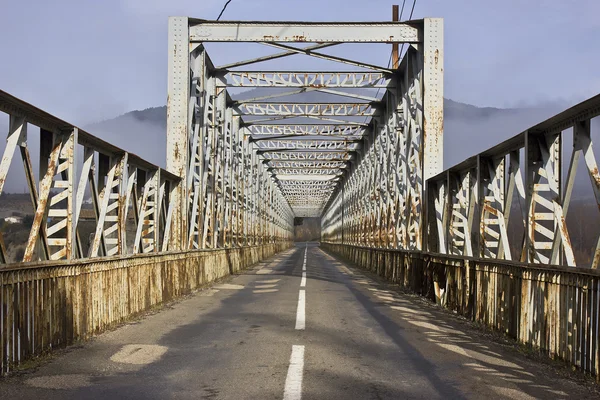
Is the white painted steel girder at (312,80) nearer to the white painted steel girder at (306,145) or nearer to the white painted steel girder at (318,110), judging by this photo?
the white painted steel girder at (318,110)

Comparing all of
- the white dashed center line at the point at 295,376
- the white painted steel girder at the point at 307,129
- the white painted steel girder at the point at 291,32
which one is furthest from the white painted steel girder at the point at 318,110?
the white dashed center line at the point at 295,376

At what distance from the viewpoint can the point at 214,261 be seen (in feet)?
73.0

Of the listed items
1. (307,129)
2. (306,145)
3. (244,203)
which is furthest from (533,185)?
(306,145)

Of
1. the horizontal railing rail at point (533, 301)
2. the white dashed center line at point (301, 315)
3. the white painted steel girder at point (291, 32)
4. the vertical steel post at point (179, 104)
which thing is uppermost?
the white painted steel girder at point (291, 32)

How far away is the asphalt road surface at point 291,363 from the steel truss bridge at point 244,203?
1.82 ft

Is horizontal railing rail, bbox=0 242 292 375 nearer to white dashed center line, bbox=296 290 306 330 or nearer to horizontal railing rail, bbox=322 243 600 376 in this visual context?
white dashed center line, bbox=296 290 306 330

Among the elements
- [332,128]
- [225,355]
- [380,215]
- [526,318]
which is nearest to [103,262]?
[225,355]

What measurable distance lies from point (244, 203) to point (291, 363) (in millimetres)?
33067

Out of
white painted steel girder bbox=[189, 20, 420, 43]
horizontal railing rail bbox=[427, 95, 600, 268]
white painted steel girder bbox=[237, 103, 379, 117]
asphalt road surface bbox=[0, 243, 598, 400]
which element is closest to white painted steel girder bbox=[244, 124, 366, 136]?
white painted steel girder bbox=[237, 103, 379, 117]

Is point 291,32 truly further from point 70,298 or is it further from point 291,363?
point 291,363

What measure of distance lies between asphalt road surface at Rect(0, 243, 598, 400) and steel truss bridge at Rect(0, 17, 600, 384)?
0.55 meters

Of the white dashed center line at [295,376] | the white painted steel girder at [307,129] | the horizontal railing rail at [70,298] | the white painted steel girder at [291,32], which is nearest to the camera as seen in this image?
the white dashed center line at [295,376]

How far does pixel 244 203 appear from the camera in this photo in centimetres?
3978

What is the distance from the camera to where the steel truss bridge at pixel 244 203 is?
7.45 m
